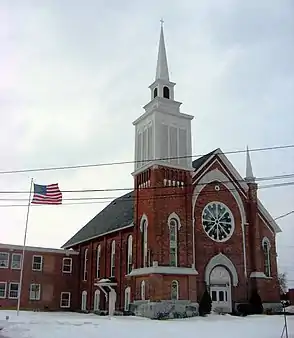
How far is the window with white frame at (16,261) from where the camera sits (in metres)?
42.1

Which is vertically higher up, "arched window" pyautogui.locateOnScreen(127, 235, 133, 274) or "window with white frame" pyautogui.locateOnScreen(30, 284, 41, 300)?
"arched window" pyautogui.locateOnScreen(127, 235, 133, 274)

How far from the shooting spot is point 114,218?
43281 millimetres

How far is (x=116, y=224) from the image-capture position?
40.3m

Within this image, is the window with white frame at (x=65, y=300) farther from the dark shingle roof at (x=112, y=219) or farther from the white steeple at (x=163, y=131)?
the white steeple at (x=163, y=131)

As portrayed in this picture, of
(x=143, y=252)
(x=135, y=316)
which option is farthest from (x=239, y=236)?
(x=135, y=316)

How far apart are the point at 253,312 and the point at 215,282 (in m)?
3.42

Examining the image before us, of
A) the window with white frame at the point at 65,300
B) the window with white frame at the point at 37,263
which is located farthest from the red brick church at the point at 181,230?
the window with white frame at the point at 37,263

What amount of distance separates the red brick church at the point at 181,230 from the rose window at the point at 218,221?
0.08 meters

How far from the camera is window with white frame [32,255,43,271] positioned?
141 ft

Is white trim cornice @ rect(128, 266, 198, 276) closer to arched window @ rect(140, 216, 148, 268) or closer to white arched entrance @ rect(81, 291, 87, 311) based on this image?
arched window @ rect(140, 216, 148, 268)

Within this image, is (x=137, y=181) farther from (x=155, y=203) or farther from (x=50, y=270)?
(x=50, y=270)

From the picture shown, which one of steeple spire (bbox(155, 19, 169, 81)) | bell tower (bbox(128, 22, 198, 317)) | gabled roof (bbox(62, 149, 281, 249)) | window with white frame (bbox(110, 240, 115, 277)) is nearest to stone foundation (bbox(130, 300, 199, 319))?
bell tower (bbox(128, 22, 198, 317))

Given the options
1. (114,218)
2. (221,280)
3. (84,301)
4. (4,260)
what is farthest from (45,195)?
(84,301)

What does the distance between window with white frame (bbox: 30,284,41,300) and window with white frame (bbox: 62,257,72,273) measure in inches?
120
